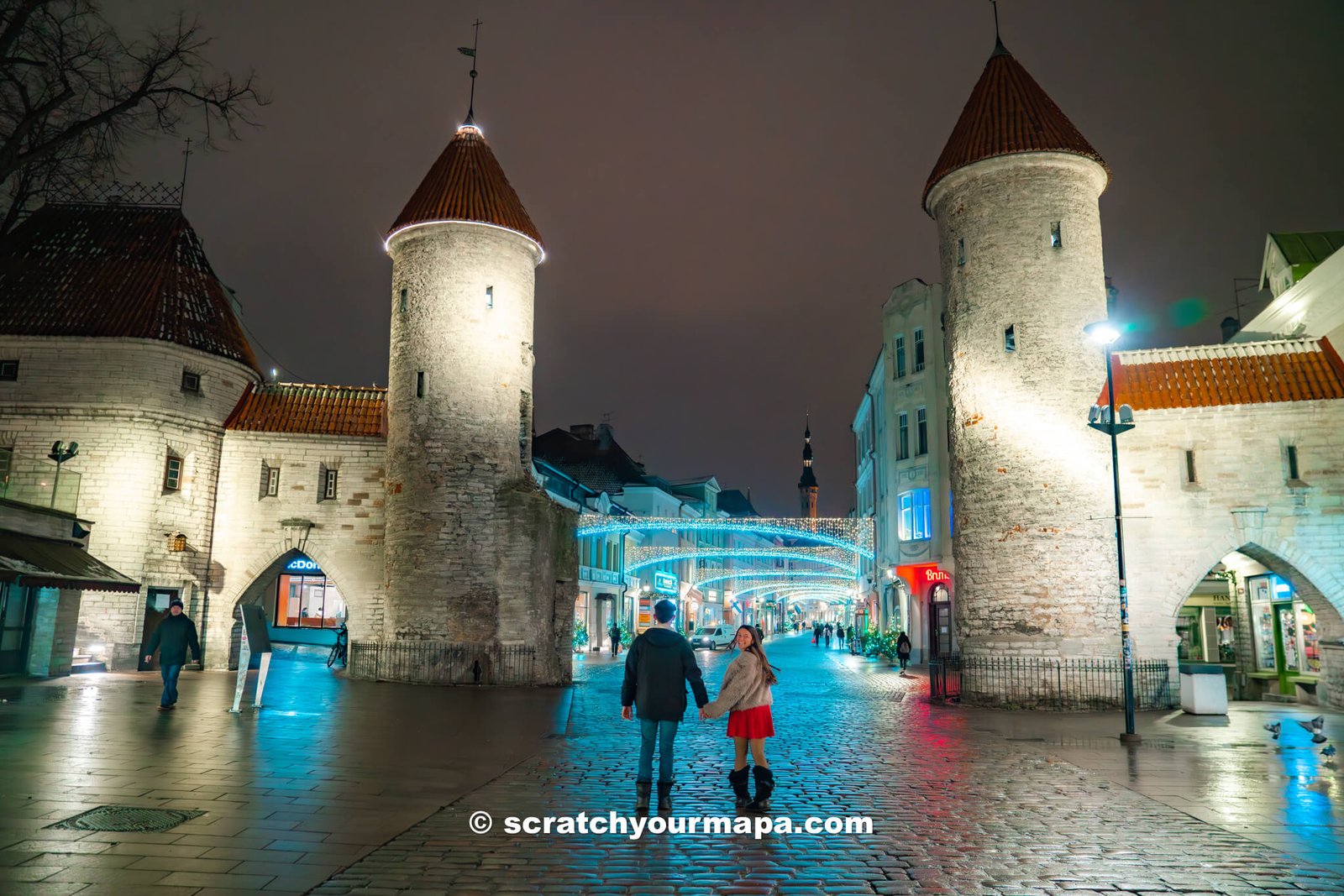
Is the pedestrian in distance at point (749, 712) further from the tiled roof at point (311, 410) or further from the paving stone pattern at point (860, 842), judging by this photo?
the tiled roof at point (311, 410)

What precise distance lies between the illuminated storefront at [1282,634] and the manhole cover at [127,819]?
838 inches

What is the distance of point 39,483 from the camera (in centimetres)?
2497

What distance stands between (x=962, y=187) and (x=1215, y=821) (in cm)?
1732

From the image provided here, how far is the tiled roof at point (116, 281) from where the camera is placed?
25.9 meters

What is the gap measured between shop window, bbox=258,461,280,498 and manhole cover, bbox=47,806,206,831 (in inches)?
839

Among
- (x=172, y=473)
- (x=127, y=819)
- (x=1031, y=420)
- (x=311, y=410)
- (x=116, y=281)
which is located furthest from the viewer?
(x=311, y=410)

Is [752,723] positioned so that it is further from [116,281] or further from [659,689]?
[116,281]

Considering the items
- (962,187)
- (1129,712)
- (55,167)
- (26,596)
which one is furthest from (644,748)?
(26,596)

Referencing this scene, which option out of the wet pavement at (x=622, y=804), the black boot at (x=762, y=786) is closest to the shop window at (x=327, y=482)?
the wet pavement at (x=622, y=804)

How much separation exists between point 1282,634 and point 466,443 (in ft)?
66.9

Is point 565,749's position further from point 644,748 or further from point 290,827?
point 290,827

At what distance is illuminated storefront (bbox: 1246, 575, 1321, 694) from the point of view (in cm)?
2100

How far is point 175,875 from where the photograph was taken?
6047 mm

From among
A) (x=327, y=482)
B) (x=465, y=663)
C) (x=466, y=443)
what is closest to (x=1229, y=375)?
(x=466, y=443)
